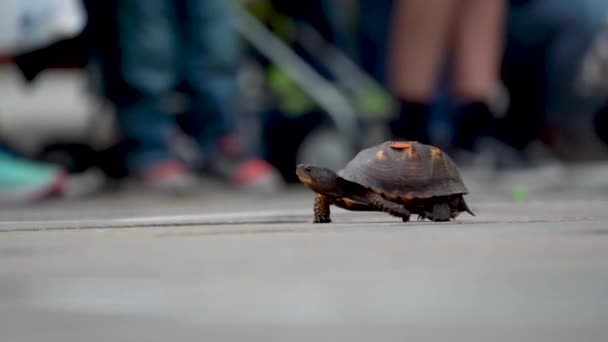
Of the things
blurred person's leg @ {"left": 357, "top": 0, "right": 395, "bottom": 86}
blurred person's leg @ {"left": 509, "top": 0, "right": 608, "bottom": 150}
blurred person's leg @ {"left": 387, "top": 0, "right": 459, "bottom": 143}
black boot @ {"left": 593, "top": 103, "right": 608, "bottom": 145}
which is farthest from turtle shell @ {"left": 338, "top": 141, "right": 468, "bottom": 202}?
black boot @ {"left": 593, "top": 103, "right": 608, "bottom": 145}

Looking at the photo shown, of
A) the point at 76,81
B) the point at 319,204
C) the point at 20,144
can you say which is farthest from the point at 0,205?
the point at 319,204

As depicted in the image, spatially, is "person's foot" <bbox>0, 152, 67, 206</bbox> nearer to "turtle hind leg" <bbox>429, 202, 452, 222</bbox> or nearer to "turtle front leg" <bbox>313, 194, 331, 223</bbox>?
"turtle front leg" <bbox>313, 194, 331, 223</bbox>

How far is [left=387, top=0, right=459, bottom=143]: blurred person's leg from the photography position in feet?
10.2

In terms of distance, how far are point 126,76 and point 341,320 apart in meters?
1.92

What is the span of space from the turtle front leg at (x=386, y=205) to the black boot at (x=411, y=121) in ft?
5.41

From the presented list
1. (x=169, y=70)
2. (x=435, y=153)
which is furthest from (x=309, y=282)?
(x=169, y=70)

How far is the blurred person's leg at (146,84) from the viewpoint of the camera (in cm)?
257

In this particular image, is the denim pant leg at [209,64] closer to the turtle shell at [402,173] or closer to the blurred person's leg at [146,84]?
the blurred person's leg at [146,84]

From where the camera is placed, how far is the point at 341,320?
79 centimetres

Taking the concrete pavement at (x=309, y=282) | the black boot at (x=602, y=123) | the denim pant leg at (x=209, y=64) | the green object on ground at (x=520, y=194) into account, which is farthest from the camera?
the black boot at (x=602, y=123)

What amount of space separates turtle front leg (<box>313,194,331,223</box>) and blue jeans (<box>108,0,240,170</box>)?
1.13 meters

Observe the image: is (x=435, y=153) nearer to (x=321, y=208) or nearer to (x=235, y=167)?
(x=321, y=208)

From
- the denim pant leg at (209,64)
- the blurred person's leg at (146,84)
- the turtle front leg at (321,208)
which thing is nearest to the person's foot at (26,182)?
the blurred person's leg at (146,84)

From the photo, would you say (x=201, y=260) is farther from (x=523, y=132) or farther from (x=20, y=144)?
(x=523, y=132)
